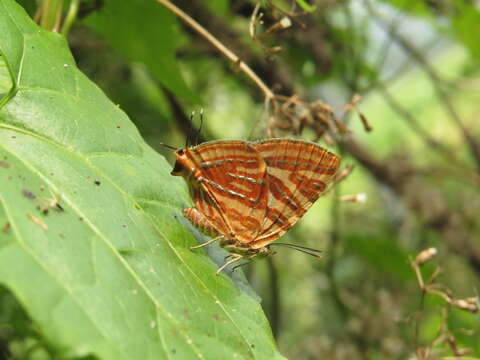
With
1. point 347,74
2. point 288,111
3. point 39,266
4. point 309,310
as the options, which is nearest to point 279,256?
point 309,310

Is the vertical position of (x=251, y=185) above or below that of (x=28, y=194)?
below

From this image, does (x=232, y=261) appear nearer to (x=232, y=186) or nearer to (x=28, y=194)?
(x=232, y=186)

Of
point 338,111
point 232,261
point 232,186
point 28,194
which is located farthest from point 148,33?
point 28,194

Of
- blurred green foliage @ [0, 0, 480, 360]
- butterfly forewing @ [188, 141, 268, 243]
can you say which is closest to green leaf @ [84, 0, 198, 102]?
blurred green foliage @ [0, 0, 480, 360]

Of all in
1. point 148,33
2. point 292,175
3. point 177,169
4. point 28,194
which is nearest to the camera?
point 28,194

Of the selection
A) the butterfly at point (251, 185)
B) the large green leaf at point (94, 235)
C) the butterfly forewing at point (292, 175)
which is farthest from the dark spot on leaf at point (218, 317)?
the butterfly forewing at point (292, 175)

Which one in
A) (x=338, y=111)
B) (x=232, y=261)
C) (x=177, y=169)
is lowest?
(x=232, y=261)
